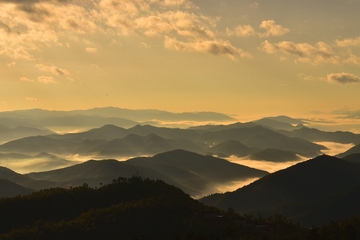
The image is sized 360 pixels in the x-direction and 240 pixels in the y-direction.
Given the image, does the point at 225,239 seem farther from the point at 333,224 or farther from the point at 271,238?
the point at 333,224

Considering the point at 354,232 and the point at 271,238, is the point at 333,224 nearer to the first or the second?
the point at 354,232

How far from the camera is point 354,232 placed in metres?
186

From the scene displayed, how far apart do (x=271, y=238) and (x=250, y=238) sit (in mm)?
10168

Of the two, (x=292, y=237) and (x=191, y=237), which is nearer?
(x=191, y=237)

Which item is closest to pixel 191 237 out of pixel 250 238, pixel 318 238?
pixel 250 238

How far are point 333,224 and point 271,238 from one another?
23205 mm

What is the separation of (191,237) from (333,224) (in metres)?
59.7

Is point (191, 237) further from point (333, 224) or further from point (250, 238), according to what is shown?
point (333, 224)

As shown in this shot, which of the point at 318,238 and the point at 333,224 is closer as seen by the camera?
the point at 318,238

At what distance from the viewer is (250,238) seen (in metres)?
189

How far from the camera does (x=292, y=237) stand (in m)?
186

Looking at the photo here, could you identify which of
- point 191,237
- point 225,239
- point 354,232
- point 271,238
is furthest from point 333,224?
point 191,237

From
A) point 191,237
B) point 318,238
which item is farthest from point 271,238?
point 191,237

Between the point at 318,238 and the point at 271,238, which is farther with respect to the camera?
the point at 271,238
